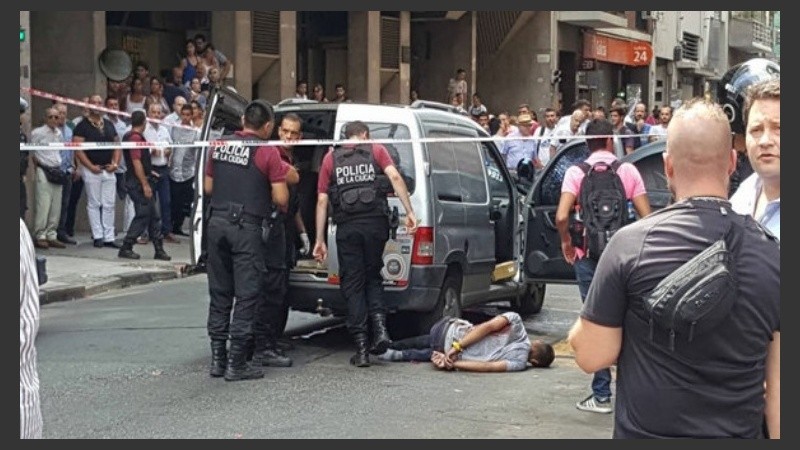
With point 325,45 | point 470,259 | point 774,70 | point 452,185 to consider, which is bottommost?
A: point 470,259

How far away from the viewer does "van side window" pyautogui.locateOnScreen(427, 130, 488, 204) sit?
871cm

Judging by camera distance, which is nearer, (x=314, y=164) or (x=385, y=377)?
(x=385, y=377)

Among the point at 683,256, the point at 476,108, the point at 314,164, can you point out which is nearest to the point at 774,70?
the point at 683,256

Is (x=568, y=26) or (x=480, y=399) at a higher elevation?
(x=568, y=26)

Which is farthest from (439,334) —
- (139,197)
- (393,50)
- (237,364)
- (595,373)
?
(393,50)

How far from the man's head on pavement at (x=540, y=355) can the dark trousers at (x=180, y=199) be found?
8.89 metres

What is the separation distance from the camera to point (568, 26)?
29906 millimetres

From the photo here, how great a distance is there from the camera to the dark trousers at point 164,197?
605 inches

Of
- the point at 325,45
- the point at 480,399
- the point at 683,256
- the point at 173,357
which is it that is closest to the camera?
the point at 683,256

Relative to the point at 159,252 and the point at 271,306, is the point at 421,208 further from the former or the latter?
the point at 159,252

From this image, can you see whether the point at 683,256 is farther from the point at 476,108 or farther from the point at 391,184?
the point at 476,108

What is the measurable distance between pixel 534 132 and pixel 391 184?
9610 mm

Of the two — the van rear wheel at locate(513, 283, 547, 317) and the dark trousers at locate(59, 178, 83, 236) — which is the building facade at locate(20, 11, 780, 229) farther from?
the van rear wheel at locate(513, 283, 547, 317)

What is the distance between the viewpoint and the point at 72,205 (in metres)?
15.3
